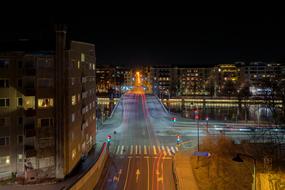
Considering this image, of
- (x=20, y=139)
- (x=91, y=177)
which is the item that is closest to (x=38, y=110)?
(x=20, y=139)

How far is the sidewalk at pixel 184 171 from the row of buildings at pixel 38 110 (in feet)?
35.5

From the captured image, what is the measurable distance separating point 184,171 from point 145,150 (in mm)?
9342

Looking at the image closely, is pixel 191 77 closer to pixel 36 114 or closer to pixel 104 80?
pixel 104 80

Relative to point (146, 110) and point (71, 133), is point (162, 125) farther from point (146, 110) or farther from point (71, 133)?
point (71, 133)

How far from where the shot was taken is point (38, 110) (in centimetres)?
2611

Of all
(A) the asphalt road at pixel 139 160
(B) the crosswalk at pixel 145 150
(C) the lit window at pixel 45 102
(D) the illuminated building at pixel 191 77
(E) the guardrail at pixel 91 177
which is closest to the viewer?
(E) the guardrail at pixel 91 177

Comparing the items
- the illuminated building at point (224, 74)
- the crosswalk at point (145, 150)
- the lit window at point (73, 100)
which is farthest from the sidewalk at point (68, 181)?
the illuminated building at point (224, 74)

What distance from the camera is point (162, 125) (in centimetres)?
5666

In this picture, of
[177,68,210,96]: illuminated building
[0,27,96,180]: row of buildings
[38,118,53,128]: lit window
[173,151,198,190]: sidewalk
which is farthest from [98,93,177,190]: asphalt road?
[177,68,210,96]: illuminated building

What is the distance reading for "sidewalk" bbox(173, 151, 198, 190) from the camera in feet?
89.2

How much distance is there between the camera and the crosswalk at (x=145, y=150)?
3805cm

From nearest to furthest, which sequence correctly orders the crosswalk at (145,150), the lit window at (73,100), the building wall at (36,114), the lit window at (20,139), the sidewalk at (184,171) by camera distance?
the building wall at (36,114) < the lit window at (20,139) < the sidewalk at (184,171) < the lit window at (73,100) < the crosswalk at (145,150)

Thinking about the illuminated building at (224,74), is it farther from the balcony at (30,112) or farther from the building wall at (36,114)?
the balcony at (30,112)

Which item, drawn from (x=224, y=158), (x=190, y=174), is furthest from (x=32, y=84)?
(x=224, y=158)
